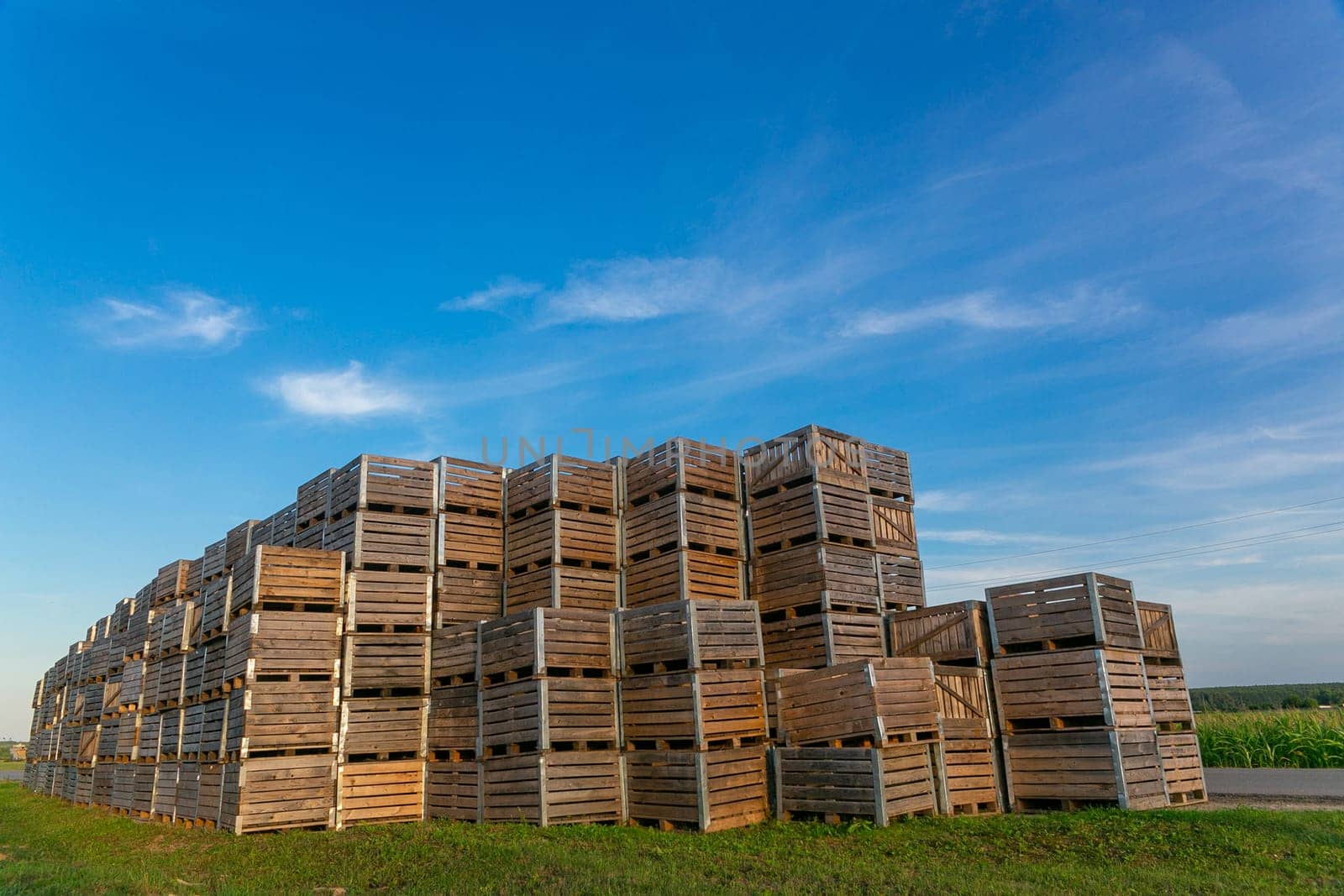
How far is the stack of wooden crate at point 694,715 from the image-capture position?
1367cm

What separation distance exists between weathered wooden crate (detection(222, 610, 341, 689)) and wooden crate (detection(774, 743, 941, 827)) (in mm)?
7691

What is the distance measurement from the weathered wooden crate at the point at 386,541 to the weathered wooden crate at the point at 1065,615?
9994mm

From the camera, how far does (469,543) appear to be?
18.4m

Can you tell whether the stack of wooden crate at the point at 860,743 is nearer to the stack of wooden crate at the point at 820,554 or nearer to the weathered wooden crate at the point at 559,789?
the stack of wooden crate at the point at 820,554

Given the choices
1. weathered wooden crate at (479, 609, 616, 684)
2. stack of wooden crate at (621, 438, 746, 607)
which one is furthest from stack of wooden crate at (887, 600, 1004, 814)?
weathered wooden crate at (479, 609, 616, 684)

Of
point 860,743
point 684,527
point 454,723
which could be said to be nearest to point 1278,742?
point 860,743

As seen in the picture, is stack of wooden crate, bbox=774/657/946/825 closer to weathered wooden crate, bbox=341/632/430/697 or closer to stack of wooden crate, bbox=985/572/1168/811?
stack of wooden crate, bbox=985/572/1168/811

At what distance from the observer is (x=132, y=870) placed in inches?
482

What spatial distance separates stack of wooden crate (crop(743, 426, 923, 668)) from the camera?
16.8m

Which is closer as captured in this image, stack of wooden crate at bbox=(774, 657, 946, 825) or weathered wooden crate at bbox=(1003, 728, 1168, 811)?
stack of wooden crate at bbox=(774, 657, 946, 825)

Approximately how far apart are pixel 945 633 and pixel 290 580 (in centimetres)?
1112

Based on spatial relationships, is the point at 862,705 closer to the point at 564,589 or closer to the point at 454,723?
the point at 564,589

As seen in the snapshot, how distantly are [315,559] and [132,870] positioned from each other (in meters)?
5.59

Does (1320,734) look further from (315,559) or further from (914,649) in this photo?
(315,559)
